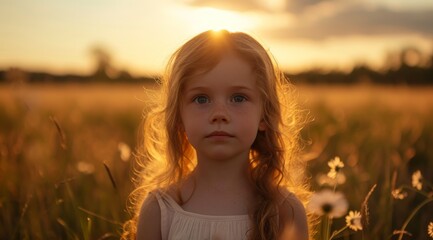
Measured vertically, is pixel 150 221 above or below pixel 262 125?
below

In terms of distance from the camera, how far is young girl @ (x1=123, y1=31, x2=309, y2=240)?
6.14 feet

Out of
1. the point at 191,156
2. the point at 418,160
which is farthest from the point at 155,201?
the point at 418,160

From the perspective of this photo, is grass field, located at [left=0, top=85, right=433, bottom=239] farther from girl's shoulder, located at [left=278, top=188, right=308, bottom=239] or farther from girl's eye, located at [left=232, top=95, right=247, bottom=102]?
girl's eye, located at [left=232, top=95, right=247, bottom=102]

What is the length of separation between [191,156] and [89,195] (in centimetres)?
118

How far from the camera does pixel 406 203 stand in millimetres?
3314

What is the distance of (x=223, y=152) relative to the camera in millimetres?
1843

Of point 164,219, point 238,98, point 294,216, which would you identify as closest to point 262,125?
point 238,98

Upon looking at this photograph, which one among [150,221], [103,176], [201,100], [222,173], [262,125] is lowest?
[103,176]

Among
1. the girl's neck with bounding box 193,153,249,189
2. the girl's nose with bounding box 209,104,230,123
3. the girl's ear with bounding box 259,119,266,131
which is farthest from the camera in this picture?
the girl's ear with bounding box 259,119,266,131

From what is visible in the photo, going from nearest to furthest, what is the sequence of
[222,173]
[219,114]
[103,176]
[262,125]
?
[219,114]
[222,173]
[262,125]
[103,176]

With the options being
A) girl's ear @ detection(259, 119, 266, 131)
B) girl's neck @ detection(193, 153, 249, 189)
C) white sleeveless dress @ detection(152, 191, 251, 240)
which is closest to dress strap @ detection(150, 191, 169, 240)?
white sleeveless dress @ detection(152, 191, 251, 240)

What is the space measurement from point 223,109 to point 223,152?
13 cm

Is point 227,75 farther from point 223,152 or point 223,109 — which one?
point 223,152

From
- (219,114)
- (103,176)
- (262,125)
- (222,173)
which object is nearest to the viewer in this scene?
(219,114)
